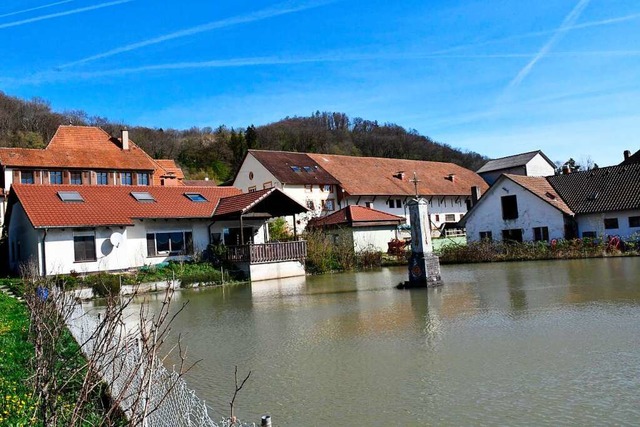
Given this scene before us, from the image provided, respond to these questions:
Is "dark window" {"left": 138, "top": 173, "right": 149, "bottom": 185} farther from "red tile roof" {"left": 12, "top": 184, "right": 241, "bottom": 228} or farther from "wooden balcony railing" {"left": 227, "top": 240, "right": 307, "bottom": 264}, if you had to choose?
"wooden balcony railing" {"left": 227, "top": 240, "right": 307, "bottom": 264}

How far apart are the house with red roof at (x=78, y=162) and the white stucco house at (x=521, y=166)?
3808cm

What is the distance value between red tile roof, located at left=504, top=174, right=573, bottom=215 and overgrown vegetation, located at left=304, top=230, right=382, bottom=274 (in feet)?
36.7

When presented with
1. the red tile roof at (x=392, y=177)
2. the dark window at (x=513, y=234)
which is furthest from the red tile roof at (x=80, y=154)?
the dark window at (x=513, y=234)

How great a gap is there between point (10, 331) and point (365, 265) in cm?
2180

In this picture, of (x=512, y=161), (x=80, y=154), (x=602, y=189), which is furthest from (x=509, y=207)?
(x=80, y=154)

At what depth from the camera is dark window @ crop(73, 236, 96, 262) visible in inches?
959

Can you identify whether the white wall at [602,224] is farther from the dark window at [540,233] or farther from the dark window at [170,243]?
the dark window at [170,243]

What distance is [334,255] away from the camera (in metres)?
30.2

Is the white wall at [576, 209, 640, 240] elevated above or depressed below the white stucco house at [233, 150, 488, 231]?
below

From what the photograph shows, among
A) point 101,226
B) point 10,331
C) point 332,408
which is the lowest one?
point 332,408

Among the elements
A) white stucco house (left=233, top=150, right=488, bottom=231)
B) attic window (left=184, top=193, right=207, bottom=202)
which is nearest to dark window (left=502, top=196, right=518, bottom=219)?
white stucco house (left=233, top=150, right=488, bottom=231)

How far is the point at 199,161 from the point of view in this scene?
80625 millimetres

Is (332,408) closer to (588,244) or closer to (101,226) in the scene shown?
(101,226)

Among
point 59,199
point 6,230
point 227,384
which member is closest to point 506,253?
point 59,199
